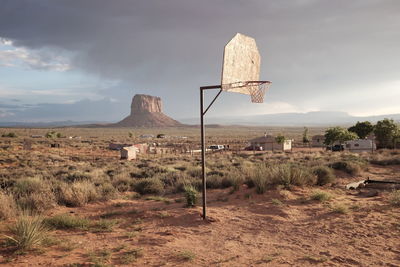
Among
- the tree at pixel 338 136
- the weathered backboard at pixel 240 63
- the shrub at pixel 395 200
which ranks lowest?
the shrub at pixel 395 200

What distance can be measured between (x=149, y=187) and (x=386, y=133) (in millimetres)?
39175

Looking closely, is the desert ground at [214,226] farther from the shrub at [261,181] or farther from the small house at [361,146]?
the small house at [361,146]

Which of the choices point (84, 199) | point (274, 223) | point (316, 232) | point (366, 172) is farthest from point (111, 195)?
point (366, 172)

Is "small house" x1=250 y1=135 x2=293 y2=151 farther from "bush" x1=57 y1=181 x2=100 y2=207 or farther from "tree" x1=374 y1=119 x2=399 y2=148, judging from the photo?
"bush" x1=57 y1=181 x2=100 y2=207

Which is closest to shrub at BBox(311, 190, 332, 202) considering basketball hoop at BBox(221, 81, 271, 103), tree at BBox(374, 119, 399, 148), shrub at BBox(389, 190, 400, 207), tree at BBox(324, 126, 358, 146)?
shrub at BBox(389, 190, 400, 207)

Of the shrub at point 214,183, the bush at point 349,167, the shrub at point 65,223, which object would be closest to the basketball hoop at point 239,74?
the shrub at point 65,223

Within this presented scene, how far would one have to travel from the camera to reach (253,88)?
29.2 ft

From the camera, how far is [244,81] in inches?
341

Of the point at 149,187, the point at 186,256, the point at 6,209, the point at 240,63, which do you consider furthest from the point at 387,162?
the point at 6,209

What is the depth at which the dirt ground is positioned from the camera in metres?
5.95

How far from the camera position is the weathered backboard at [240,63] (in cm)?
809

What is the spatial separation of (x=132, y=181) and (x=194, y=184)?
2.99 meters

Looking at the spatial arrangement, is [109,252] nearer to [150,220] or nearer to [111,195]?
[150,220]

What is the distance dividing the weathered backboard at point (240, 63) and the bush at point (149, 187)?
6.58 m
